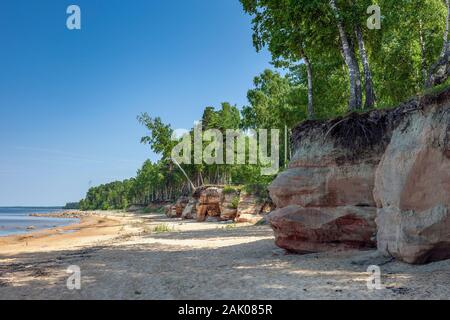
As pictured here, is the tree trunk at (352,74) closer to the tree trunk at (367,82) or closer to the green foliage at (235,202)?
the tree trunk at (367,82)

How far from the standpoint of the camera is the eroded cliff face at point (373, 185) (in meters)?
9.70

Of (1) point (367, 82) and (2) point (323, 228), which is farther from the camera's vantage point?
(1) point (367, 82)

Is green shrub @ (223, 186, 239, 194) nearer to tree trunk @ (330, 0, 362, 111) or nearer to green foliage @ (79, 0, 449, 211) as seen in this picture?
green foliage @ (79, 0, 449, 211)

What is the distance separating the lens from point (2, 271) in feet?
41.3

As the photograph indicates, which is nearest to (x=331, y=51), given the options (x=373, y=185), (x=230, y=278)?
(x=373, y=185)

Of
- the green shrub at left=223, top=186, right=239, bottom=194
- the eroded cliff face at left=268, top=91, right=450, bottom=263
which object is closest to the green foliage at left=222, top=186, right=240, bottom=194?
the green shrub at left=223, top=186, right=239, bottom=194

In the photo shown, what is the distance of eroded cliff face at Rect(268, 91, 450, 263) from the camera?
9703mm

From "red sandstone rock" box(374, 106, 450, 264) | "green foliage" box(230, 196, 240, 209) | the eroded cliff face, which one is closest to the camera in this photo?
"red sandstone rock" box(374, 106, 450, 264)

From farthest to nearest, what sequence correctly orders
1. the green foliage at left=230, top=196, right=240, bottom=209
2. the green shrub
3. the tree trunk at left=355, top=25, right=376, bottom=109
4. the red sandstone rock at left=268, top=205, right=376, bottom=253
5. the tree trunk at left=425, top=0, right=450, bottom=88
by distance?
1. the green shrub
2. the green foliage at left=230, top=196, right=240, bottom=209
3. the tree trunk at left=355, top=25, right=376, bottom=109
4. the tree trunk at left=425, top=0, right=450, bottom=88
5. the red sandstone rock at left=268, top=205, right=376, bottom=253

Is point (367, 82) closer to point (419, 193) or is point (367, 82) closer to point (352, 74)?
point (352, 74)

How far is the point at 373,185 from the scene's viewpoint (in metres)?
12.7
